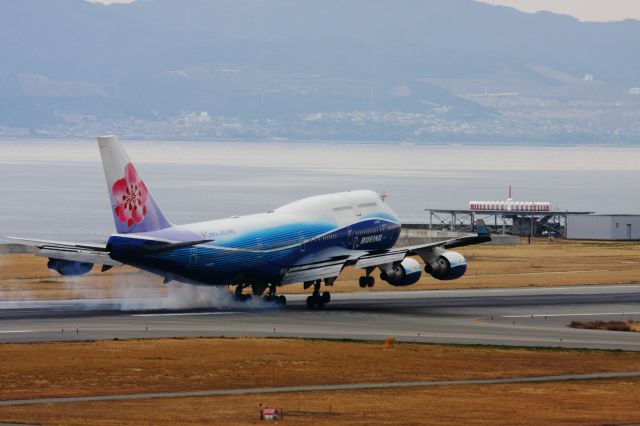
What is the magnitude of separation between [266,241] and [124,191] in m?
10.1

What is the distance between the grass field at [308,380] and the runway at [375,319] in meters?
3.50

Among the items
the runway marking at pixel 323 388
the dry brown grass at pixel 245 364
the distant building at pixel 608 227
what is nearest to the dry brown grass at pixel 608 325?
the dry brown grass at pixel 245 364

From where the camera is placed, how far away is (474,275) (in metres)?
106

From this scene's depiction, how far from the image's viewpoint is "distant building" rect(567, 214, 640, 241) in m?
155

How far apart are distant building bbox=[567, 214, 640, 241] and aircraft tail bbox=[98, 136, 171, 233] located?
314 ft

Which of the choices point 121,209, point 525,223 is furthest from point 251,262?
point 525,223

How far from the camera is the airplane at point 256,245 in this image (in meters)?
68.2

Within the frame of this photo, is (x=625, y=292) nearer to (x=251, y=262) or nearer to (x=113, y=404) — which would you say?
(x=251, y=262)

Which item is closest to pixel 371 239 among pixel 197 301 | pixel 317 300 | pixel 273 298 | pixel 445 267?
pixel 445 267

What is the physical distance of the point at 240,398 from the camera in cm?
4722

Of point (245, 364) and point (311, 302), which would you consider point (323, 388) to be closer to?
point (245, 364)

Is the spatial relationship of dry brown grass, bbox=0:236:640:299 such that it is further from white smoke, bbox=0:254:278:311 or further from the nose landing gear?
the nose landing gear

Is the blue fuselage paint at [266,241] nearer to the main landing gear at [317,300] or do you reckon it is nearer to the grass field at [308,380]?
the main landing gear at [317,300]

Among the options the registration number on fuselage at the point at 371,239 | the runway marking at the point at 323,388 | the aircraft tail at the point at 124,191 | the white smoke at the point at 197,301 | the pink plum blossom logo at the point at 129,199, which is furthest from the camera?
the registration number on fuselage at the point at 371,239
